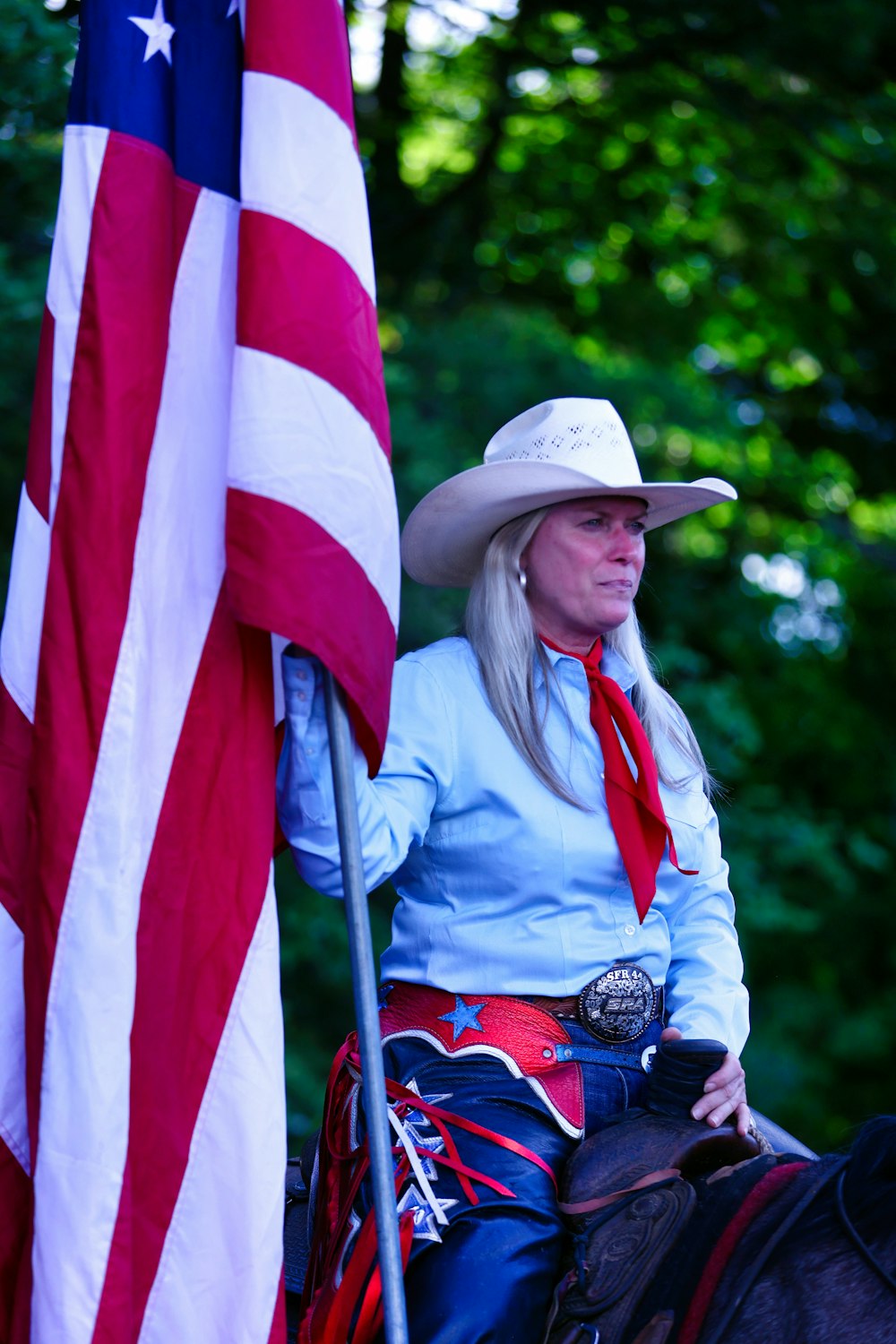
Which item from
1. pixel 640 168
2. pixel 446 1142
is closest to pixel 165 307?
pixel 446 1142

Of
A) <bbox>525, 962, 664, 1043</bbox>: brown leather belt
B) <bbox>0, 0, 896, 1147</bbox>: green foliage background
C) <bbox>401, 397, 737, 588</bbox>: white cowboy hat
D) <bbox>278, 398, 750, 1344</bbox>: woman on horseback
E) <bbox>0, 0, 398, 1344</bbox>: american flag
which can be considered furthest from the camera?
<bbox>0, 0, 896, 1147</bbox>: green foliage background

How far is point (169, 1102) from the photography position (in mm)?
2371

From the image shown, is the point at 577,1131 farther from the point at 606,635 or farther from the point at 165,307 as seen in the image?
the point at 165,307

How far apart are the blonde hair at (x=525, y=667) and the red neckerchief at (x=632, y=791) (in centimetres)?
10

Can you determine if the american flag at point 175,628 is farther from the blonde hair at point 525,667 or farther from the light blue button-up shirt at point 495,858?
the blonde hair at point 525,667

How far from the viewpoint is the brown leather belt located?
113 inches

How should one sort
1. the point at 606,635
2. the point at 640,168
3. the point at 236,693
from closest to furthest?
1. the point at 236,693
2. the point at 606,635
3. the point at 640,168

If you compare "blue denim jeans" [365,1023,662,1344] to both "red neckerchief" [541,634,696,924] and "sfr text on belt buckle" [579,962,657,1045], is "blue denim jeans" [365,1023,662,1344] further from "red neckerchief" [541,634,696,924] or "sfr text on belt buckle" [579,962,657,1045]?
"red neckerchief" [541,634,696,924]

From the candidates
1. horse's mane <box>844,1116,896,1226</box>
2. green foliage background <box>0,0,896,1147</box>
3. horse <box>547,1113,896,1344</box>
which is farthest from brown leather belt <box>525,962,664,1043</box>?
green foliage background <box>0,0,896,1147</box>

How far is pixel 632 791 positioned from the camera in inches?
118

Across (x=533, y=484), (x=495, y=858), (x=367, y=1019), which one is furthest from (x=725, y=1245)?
(x=533, y=484)

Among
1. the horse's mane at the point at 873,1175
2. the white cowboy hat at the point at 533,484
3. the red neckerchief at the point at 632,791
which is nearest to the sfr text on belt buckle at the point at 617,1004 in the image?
the red neckerchief at the point at 632,791

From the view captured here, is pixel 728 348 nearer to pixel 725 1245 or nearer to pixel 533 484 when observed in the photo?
pixel 533 484

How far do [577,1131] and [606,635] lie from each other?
3.60 ft
